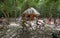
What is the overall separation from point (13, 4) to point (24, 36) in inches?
348

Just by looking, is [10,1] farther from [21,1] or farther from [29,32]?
[29,32]

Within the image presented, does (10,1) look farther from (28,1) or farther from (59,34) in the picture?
(59,34)

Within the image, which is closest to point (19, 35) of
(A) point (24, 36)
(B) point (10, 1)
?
(A) point (24, 36)

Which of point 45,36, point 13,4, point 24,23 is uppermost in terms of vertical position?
point 13,4

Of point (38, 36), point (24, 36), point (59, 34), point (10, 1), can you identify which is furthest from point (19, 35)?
point (10, 1)

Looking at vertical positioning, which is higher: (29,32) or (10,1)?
(10,1)

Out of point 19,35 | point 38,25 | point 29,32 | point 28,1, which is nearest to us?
point 19,35

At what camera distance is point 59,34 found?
6312 mm

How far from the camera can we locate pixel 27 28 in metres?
7.59

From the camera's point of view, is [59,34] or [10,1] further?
[10,1]

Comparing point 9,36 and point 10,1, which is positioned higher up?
point 10,1

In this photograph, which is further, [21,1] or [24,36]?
[21,1]

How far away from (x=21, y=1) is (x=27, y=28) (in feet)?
24.5

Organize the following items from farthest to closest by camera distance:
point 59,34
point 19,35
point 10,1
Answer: point 10,1 < point 19,35 < point 59,34
